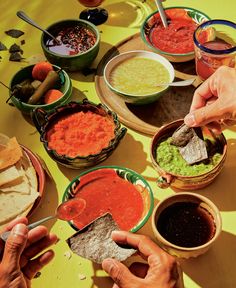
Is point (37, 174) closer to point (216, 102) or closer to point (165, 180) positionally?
point (165, 180)

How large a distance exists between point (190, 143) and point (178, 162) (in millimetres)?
93

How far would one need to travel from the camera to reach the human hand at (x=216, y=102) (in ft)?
5.17

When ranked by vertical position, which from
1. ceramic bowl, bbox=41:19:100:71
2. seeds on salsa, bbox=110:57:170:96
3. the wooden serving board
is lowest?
the wooden serving board

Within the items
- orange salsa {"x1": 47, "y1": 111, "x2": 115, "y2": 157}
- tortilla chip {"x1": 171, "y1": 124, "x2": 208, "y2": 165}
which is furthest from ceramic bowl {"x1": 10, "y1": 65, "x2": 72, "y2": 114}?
tortilla chip {"x1": 171, "y1": 124, "x2": 208, "y2": 165}

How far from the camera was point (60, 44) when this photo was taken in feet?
7.38

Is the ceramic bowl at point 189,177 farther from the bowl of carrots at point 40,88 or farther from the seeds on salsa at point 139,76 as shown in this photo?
the bowl of carrots at point 40,88

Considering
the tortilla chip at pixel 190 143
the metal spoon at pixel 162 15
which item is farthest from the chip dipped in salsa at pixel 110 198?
the metal spoon at pixel 162 15

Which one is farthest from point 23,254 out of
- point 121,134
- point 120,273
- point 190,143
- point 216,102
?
point 216,102

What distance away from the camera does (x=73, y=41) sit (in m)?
2.25

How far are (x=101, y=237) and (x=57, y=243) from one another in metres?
0.25

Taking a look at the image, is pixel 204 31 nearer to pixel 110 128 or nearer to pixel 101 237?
pixel 110 128

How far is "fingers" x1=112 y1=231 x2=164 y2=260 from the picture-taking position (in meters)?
1.33

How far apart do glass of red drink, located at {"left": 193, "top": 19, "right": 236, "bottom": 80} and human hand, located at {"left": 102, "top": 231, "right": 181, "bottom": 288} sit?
98 centimetres

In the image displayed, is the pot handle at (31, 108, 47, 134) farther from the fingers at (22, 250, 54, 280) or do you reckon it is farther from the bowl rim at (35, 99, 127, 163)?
the fingers at (22, 250, 54, 280)
